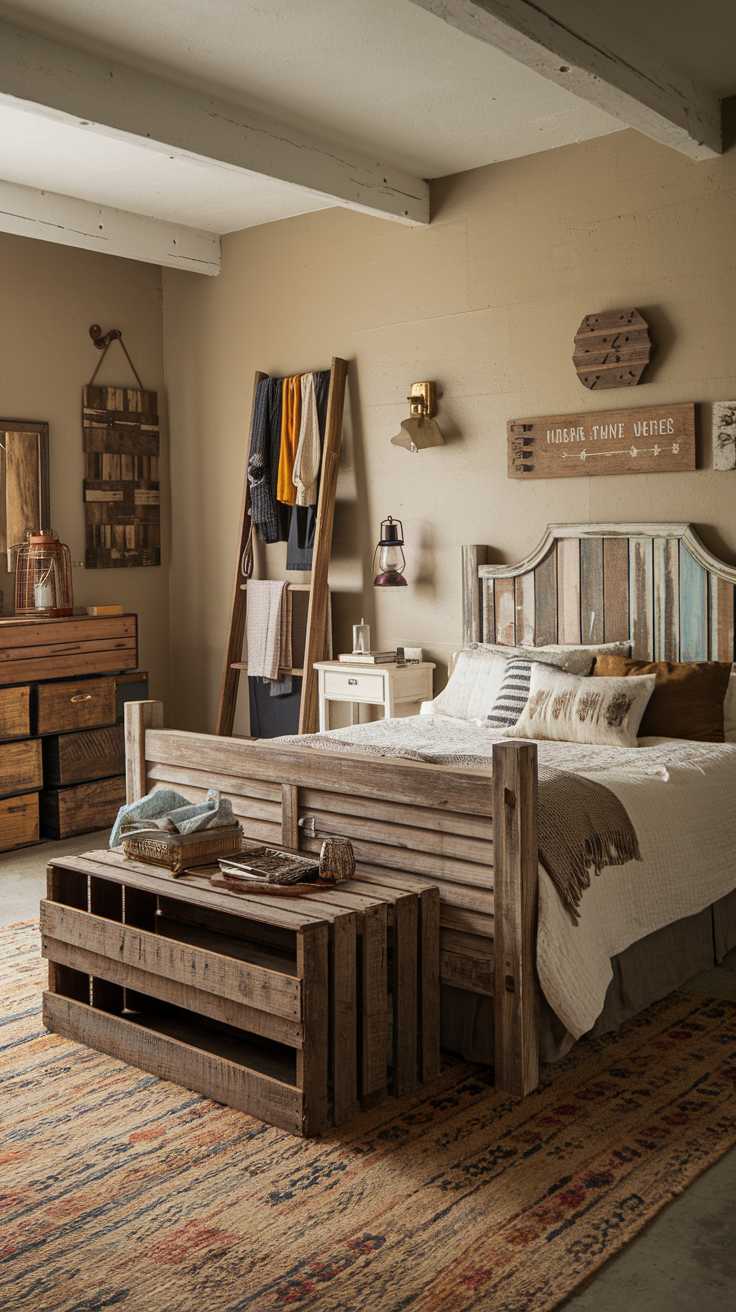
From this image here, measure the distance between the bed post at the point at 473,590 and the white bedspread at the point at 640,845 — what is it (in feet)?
3.27

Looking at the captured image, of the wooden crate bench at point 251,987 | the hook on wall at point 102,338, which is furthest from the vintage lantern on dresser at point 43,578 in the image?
the wooden crate bench at point 251,987

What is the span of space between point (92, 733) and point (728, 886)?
9.92 ft

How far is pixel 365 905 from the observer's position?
2.72m

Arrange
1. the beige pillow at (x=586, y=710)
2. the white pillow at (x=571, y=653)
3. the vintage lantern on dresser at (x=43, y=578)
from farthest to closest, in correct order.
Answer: the vintage lantern on dresser at (x=43, y=578), the white pillow at (x=571, y=653), the beige pillow at (x=586, y=710)

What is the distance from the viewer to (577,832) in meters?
2.91

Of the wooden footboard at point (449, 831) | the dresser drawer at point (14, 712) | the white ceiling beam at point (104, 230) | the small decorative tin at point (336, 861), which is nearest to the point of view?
the wooden footboard at point (449, 831)

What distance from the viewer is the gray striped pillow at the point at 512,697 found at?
4.19m

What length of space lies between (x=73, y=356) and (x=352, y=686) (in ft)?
7.36

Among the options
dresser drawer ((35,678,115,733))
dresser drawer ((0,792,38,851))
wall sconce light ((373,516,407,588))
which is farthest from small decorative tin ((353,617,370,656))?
dresser drawer ((0,792,38,851))

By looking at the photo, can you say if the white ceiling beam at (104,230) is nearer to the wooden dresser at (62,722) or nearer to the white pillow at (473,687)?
the wooden dresser at (62,722)

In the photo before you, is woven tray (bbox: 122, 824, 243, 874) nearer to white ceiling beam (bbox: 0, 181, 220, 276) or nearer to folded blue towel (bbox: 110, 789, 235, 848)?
folded blue towel (bbox: 110, 789, 235, 848)

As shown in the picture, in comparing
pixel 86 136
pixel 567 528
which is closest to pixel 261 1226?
pixel 567 528

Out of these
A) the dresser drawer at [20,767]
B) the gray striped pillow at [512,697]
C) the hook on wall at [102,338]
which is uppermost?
the hook on wall at [102,338]

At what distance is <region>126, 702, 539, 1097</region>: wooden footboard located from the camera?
2736 millimetres
